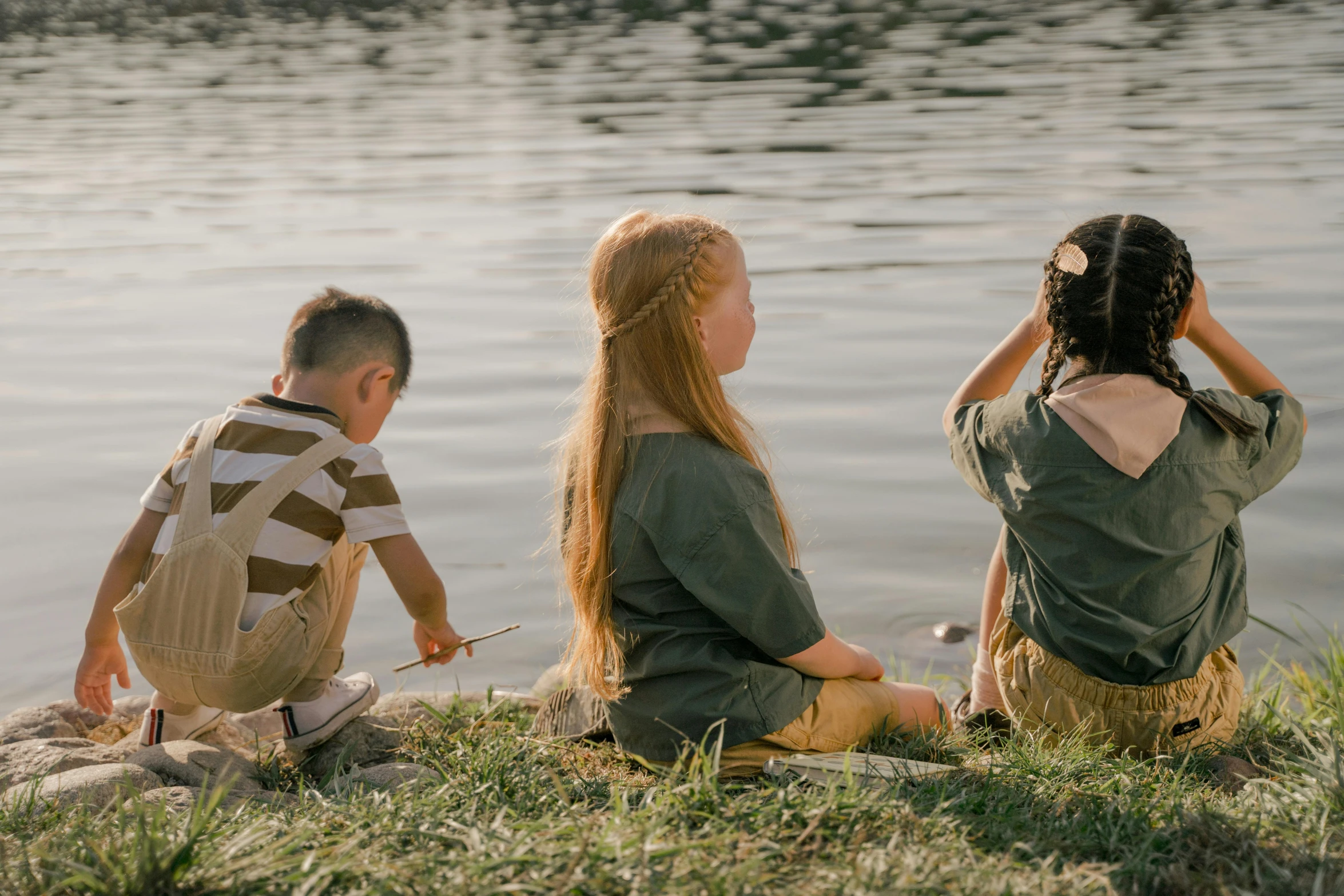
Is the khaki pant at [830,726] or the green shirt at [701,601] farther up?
the green shirt at [701,601]

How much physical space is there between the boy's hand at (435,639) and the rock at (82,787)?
0.77 m

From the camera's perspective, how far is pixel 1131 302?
3152 millimetres

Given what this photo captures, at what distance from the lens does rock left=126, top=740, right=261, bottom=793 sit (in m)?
3.25

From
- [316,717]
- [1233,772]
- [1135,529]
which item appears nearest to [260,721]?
[316,717]

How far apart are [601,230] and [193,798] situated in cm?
790

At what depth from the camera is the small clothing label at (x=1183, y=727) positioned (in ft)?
10.6

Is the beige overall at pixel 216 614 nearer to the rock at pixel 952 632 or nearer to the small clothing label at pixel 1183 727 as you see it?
the small clothing label at pixel 1183 727

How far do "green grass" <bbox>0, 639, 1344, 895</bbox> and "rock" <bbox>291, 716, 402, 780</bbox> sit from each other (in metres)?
0.65

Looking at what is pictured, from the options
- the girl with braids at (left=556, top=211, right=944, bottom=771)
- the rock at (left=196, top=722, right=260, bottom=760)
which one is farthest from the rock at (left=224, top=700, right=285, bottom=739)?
the girl with braids at (left=556, top=211, right=944, bottom=771)

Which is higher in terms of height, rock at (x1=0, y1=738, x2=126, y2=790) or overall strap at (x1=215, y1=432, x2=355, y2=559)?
overall strap at (x1=215, y1=432, x2=355, y2=559)

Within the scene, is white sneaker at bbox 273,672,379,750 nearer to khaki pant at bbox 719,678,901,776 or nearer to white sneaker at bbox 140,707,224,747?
white sneaker at bbox 140,707,224,747

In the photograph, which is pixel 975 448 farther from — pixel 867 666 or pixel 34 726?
pixel 34 726

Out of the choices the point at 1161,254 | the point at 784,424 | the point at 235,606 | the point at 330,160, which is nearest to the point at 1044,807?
the point at 1161,254

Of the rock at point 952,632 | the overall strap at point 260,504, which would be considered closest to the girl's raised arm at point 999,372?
the rock at point 952,632
